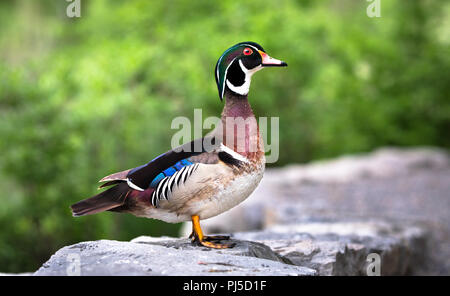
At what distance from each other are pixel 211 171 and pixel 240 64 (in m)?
0.61

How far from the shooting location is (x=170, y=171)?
10.2ft

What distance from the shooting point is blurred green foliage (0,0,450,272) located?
682 cm

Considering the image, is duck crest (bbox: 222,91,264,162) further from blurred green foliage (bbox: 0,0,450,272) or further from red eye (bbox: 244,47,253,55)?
blurred green foliage (bbox: 0,0,450,272)

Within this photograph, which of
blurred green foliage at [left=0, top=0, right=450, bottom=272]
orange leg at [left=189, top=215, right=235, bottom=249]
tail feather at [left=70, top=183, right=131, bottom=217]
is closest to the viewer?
tail feather at [left=70, top=183, right=131, bottom=217]

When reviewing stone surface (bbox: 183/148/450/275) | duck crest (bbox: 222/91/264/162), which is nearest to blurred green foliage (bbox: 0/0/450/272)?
stone surface (bbox: 183/148/450/275)

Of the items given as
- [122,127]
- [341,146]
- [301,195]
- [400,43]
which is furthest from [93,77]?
[400,43]

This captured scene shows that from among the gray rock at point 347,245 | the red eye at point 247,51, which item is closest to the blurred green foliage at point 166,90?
the gray rock at point 347,245

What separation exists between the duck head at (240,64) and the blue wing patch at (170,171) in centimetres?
41

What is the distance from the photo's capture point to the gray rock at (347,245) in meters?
4.00

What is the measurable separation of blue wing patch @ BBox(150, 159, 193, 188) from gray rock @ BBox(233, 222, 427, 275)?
1.23 metres

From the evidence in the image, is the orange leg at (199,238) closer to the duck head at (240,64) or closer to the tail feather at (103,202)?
the tail feather at (103,202)

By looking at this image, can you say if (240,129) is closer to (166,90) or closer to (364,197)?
(364,197)

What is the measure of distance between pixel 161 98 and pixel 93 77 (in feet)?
4.28

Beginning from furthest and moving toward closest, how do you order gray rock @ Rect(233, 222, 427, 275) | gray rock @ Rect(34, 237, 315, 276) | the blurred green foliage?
the blurred green foliage → gray rock @ Rect(233, 222, 427, 275) → gray rock @ Rect(34, 237, 315, 276)
